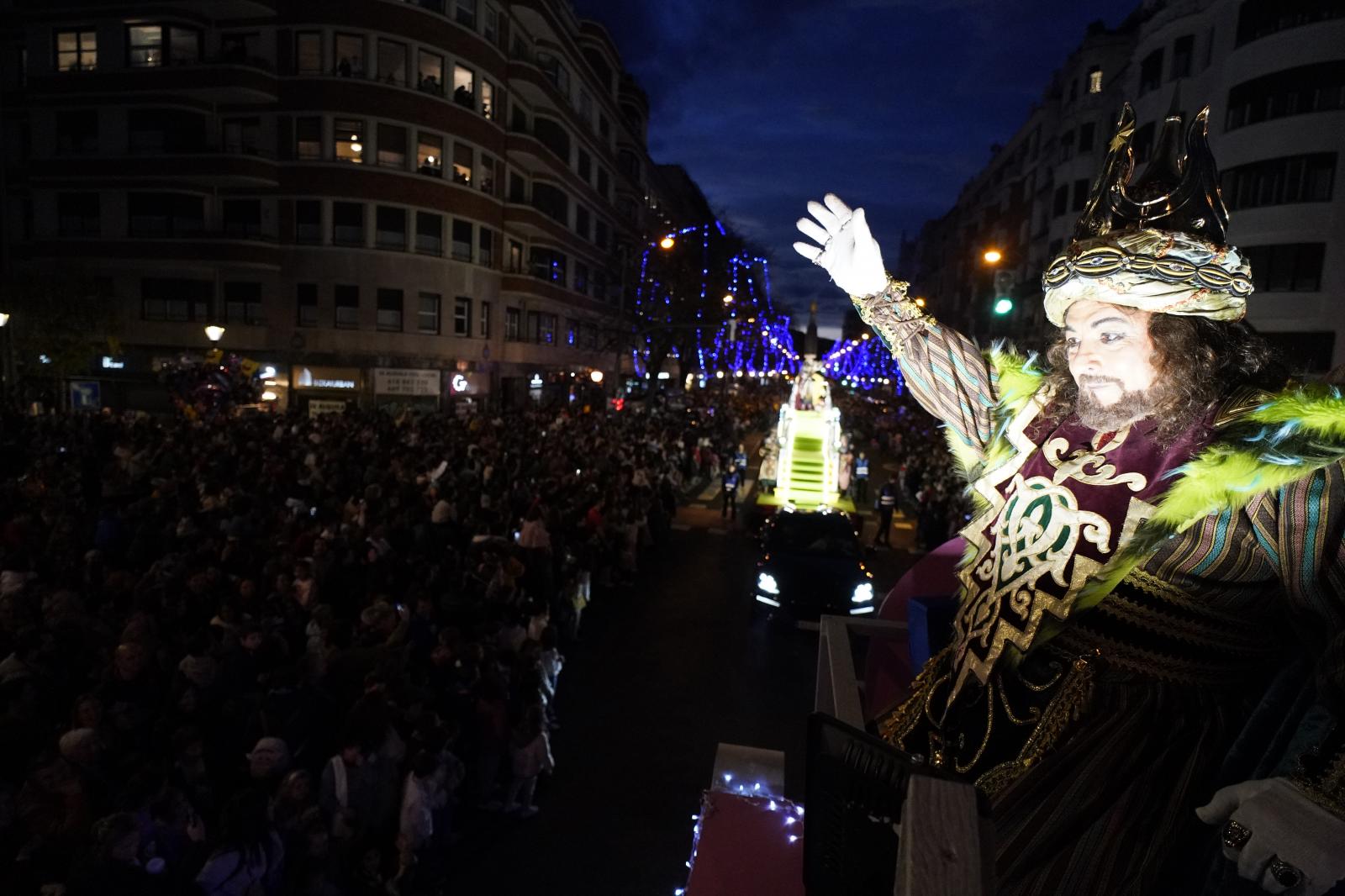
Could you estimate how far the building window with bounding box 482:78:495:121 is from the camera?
97.2ft

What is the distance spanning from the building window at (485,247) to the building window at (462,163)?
80.9 inches

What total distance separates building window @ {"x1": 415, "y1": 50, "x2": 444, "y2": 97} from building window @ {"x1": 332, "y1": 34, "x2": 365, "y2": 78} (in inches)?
74.8

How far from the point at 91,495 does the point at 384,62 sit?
66.4ft

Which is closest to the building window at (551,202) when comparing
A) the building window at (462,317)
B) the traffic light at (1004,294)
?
the building window at (462,317)

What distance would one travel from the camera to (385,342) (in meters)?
27.5

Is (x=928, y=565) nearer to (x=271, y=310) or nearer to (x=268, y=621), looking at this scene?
(x=268, y=621)

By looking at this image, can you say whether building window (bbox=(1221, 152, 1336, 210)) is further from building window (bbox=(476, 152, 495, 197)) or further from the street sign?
the street sign

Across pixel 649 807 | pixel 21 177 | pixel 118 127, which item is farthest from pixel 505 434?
pixel 21 177

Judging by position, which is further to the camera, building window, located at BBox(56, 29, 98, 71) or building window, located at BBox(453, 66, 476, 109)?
building window, located at BBox(453, 66, 476, 109)

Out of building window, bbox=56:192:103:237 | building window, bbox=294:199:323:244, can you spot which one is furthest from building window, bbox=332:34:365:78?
building window, bbox=56:192:103:237

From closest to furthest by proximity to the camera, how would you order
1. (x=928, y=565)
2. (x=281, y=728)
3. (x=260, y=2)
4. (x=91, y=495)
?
(x=928, y=565) → (x=281, y=728) → (x=91, y=495) → (x=260, y=2)

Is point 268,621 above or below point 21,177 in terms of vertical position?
below

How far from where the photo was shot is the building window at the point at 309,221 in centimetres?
2677

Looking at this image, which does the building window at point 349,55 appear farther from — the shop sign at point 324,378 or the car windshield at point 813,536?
the car windshield at point 813,536
